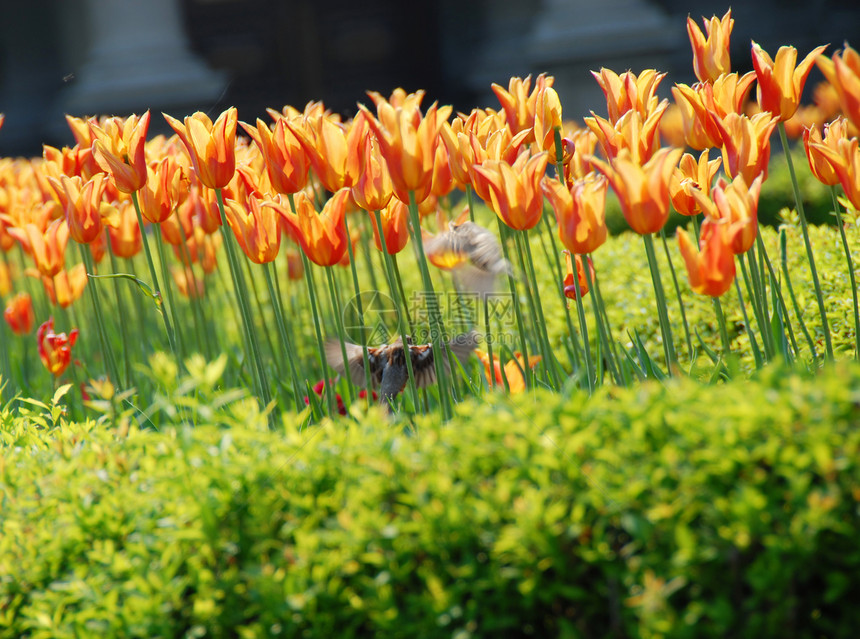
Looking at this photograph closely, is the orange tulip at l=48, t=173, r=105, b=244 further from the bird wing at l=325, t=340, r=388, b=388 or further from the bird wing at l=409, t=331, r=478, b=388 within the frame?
the bird wing at l=409, t=331, r=478, b=388

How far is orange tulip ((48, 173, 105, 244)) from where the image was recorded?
2.34 metres

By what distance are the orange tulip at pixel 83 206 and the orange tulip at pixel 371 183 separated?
0.85 metres

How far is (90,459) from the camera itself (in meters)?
1.62

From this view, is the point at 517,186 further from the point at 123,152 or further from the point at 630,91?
the point at 123,152

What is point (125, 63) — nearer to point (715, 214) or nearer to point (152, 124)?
point (152, 124)

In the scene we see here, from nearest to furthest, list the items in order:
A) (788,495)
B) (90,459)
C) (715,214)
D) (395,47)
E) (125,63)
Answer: (788,495) < (90,459) < (715,214) < (125,63) < (395,47)

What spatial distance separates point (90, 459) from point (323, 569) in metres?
0.60

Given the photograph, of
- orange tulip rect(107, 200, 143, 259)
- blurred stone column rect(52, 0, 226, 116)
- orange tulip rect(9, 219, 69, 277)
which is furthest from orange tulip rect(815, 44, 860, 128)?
blurred stone column rect(52, 0, 226, 116)

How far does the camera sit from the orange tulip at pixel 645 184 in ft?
5.35

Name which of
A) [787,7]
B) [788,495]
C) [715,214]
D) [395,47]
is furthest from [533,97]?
[395,47]

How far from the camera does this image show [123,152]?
228 cm

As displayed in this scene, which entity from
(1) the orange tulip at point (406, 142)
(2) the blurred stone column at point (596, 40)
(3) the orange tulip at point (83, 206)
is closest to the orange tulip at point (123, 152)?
(3) the orange tulip at point (83, 206)

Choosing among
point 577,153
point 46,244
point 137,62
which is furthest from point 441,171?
point 137,62

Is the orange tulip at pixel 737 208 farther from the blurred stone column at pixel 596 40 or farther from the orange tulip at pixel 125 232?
the blurred stone column at pixel 596 40
